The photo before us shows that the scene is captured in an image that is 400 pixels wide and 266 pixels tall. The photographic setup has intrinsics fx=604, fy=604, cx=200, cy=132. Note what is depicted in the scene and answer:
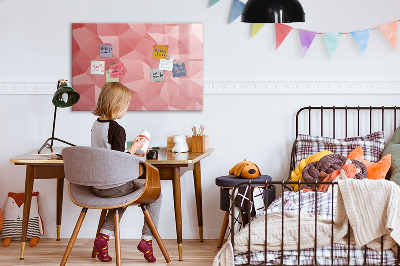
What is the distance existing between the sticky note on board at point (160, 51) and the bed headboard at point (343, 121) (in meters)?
1.04

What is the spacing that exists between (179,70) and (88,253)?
141 cm

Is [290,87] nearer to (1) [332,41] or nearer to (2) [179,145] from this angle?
(1) [332,41]

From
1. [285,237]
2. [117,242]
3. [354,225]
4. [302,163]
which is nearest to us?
→ [354,225]

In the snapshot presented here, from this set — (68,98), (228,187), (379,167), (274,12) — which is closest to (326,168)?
(379,167)

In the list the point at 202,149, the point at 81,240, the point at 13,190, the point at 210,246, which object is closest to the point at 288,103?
the point at 202,149

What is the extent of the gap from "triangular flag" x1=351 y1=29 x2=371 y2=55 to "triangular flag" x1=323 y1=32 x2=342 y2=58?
0.37 ft

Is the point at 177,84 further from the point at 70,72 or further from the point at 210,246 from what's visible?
the point at 210,246

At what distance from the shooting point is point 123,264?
362 centimetres

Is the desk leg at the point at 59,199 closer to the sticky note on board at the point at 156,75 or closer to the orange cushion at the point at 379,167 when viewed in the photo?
the sticky note on board at the point at 156,75

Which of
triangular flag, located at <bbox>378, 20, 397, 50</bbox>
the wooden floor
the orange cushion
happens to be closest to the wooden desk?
the wooden floor

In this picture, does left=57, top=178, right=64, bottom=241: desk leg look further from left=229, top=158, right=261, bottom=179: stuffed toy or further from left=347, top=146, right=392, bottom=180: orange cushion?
left=347, top=146, right=392, bottom=180: orange cushion

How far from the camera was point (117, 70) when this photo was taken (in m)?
4.33

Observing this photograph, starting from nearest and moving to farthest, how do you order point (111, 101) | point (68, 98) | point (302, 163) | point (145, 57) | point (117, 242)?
point (117, 242) → point (111, 101) → point (302, 163) → point (68, 98) → point (145, 57)

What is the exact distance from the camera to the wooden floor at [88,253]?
3697 millimetres
